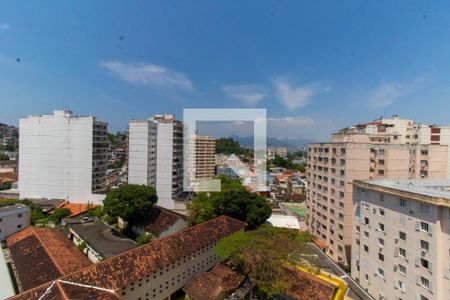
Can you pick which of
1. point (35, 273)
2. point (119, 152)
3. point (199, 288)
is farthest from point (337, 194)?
point (119, 152)

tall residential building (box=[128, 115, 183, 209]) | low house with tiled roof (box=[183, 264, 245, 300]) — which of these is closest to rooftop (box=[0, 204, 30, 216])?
tall residential building (box=[128, 115, 183, 209])

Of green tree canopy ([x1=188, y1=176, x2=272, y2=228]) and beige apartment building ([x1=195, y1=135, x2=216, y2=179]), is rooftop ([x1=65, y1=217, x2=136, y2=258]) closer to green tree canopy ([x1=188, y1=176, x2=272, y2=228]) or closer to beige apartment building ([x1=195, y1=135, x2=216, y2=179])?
green tree canopy ([x1=188, y1=176, x2=272, y2=228])

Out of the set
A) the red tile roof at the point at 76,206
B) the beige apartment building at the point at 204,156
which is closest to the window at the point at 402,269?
the red tile roof at the point at 76,206

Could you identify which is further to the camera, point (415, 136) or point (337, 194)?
point (415, 136)

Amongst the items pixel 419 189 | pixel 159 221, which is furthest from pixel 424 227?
pixel 159 221

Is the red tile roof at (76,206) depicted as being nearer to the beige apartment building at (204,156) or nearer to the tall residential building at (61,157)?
the tall residential building at (61,157)

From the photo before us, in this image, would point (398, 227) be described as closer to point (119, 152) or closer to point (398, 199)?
point (398, 199)

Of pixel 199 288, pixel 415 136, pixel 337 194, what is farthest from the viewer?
pixel 415 136
